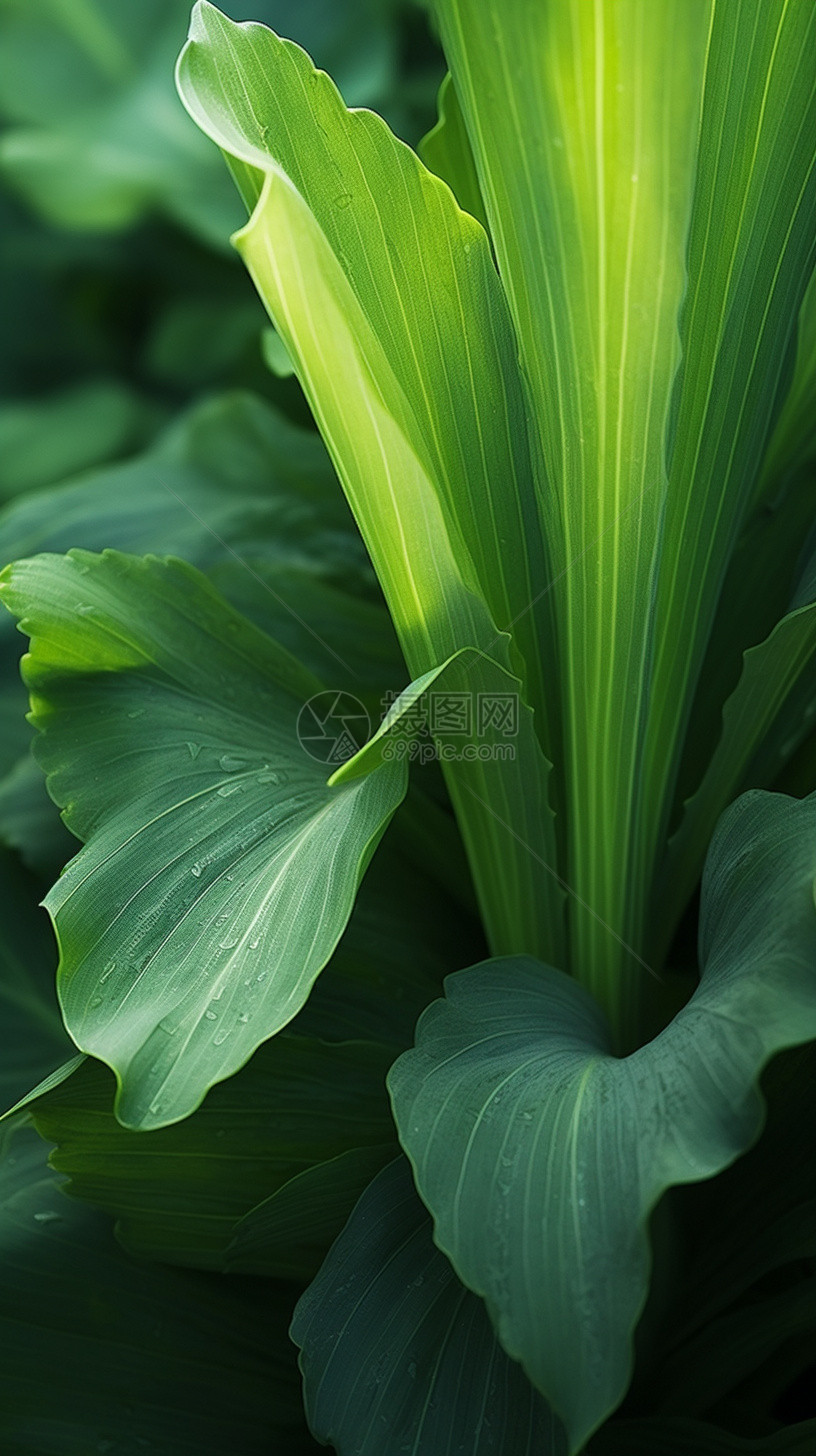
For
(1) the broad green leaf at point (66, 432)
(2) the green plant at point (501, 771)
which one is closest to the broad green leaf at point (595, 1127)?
(2) the green plant at point (501, 771)

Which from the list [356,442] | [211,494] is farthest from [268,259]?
[211,494]

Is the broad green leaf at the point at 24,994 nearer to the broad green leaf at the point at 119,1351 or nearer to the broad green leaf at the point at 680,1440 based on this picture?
the broad green leaf at the point at 119,1351

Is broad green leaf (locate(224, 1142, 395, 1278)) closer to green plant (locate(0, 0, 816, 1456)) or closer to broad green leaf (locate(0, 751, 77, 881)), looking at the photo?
green plant (locate(0, 0, 816, 1456))

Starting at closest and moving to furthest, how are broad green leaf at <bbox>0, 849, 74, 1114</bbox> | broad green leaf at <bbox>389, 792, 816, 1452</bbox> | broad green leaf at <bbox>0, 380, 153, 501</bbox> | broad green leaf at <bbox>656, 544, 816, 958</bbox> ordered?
1. broad green leaf at <bbox>389, 792, 816, 1452</bbox>
2. broad green leaf at <bbox>656, 544, 816, 958</bbox>
3. broad green leaf at <bbox>0, 849, 74, 1114</bbox>
4. broad green leaf at <bbox>0, 380, 153, 501</bbox>

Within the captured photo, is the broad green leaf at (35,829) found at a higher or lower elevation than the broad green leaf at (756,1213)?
higher

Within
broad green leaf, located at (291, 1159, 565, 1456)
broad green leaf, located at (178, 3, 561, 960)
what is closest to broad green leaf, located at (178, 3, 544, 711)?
broad green leaf, located at (178, 3, 561, 960)
